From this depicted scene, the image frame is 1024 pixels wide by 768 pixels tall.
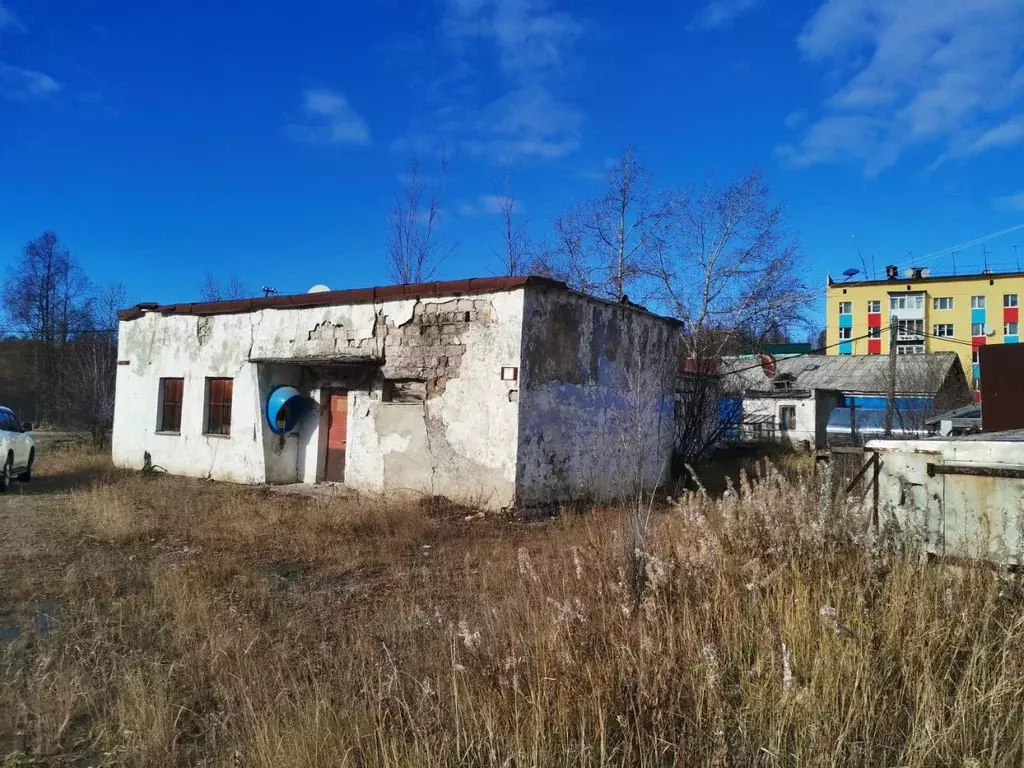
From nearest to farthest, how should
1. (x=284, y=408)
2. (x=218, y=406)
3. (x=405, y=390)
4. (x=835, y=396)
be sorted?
(x=405, y=390) → (x=284, y=408) → (x=218, y=406) → (x=835, y=396)

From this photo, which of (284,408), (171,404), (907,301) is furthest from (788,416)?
(907,301)

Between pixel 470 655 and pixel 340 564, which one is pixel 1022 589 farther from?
pixel 340 564

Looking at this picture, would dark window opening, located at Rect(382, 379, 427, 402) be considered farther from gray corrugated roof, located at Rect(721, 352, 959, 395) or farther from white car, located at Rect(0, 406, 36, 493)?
gray corrugated roof, located at Rect(721, 352, 959, 395)

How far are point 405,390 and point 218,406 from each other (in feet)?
17.5

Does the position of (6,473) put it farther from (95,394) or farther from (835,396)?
(835,396)

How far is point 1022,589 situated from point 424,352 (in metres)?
9.20

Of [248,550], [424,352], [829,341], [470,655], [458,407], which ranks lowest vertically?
[248,550]

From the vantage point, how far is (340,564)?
720cm

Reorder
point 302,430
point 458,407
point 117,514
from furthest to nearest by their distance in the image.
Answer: point 302,430 → point 458,407 → point 117,514

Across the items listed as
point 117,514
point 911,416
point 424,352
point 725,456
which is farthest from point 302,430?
point 911,416

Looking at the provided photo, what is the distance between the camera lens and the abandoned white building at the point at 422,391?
10.7 meters

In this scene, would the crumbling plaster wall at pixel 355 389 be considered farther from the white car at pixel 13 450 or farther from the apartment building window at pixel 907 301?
the apartment building window at pixel 907 301

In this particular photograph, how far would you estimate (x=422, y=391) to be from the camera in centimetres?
1169

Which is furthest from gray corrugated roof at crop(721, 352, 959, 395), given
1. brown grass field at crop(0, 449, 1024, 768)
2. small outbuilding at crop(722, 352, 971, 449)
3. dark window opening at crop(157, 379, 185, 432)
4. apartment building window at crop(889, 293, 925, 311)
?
brown grass field at crop(0, 449, 1024, 768)
